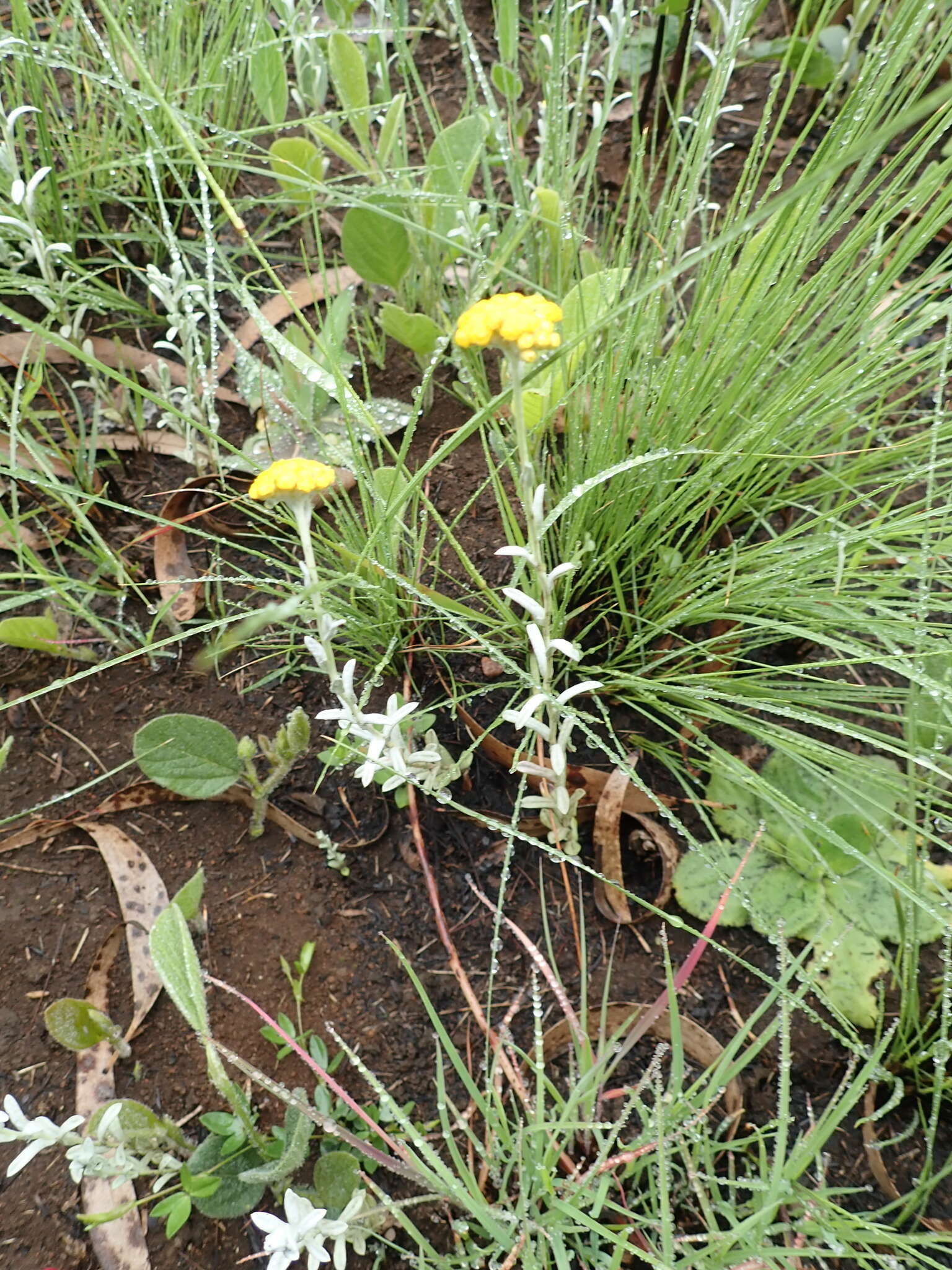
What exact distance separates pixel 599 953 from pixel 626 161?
1305 mm

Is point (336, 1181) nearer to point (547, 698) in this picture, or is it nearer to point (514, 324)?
point (547, 698)

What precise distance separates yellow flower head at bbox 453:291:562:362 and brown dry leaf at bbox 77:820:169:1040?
62cm

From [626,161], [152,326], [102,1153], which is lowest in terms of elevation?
[102,1153]

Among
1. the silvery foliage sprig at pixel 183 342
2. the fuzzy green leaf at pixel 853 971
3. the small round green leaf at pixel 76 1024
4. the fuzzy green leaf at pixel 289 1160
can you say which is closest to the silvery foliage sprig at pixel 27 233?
the silvery foliage sprig at pixel 183 342

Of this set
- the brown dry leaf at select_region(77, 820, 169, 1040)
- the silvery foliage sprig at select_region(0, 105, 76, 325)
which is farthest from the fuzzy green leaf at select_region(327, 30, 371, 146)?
the brown dry leaf at select_region(77, 820, 169, 1040)

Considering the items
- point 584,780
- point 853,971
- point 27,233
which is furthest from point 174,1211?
point 27,233

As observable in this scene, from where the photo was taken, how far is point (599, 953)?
0.88m

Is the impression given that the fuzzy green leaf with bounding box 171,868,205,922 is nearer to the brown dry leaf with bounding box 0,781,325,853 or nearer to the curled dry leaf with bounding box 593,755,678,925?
the brown dry leaf with bounding box 0,781,325,853

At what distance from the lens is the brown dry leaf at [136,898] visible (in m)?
0.82

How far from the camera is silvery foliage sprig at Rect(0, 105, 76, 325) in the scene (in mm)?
973

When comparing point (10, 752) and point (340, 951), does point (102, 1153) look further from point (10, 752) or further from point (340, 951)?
point (10, 752)

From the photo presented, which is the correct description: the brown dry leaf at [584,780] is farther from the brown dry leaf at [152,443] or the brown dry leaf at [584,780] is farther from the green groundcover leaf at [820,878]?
the brown dry leaf at [152,443]

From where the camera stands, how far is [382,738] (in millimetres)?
752

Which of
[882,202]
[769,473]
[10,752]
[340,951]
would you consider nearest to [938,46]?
[882,202]
